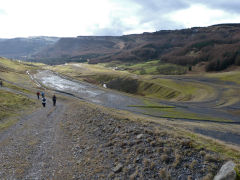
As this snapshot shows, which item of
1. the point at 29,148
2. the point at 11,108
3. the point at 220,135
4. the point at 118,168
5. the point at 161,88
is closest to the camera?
the point at 118,168

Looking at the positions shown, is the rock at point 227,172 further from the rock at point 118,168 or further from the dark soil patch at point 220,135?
the dark soil patch at point 220,135

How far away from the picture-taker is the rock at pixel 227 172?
899 cm

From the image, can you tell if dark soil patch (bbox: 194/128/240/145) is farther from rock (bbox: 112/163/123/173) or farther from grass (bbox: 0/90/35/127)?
grass (bbox: 0/90/35/127)

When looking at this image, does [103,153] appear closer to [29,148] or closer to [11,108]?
[29,148]

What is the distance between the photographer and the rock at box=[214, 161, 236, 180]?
8.99 metres

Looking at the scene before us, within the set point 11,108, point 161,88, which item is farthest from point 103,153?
point 161,88

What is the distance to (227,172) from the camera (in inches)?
362

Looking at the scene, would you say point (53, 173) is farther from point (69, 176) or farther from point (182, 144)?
point (182, 144)

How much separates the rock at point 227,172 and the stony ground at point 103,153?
473mm

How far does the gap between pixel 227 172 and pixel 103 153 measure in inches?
385

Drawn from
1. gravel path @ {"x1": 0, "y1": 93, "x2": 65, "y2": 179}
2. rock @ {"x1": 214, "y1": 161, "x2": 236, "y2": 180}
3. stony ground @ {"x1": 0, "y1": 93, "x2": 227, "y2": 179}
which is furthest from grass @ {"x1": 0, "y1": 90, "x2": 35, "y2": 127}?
rock @ {"x1": 214, "y1": 161, "x2": 236, "y2": 180}

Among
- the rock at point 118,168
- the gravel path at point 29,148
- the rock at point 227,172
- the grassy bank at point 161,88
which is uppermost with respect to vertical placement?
the rock at point 227,172

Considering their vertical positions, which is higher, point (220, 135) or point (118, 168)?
point (118, 168)

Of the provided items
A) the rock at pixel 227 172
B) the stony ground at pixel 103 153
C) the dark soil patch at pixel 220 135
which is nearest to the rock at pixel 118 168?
the stony ground at pixel 103 153
